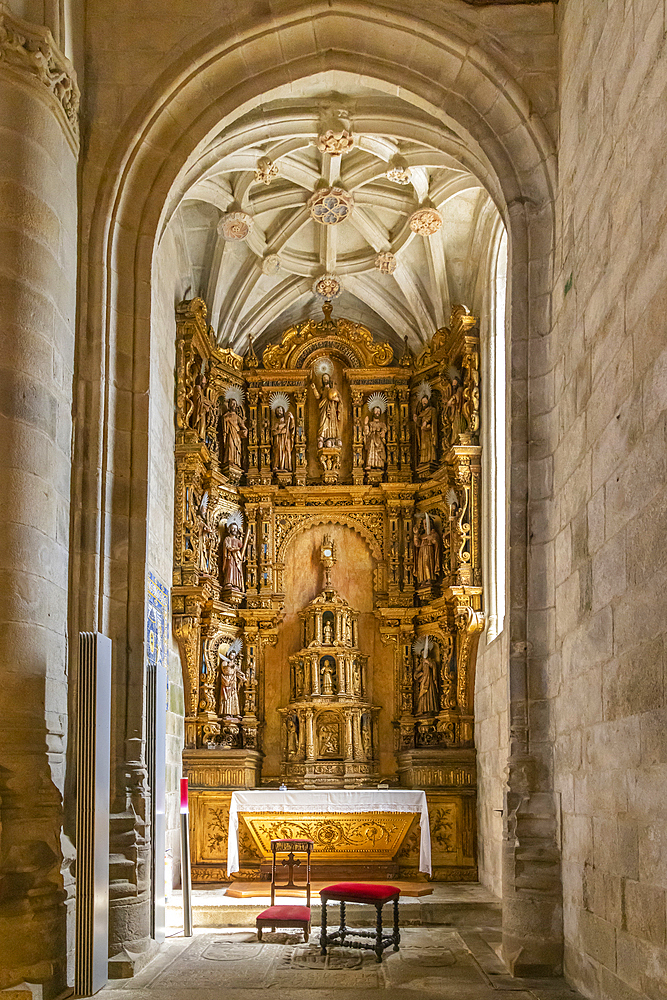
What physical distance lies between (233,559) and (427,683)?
9.81ft

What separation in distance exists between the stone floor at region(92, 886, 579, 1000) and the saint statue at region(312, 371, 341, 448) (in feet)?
21.7

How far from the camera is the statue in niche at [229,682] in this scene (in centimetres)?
1344

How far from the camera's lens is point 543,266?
8.23 m

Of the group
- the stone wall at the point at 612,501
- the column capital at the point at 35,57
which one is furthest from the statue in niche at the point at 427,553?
the column capital at the point at 35,57

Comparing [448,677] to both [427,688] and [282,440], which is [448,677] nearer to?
[427,688]

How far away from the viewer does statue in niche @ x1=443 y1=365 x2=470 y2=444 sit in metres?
13.4

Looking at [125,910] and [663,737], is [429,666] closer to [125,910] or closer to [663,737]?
[125,910]

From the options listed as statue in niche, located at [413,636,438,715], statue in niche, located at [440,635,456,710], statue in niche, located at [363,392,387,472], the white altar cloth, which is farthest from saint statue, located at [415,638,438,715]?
statue in niche, located at [363,392,387,472]

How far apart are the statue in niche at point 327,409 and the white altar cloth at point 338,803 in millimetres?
5050

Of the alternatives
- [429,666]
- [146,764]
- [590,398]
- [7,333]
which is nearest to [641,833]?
[590,398]

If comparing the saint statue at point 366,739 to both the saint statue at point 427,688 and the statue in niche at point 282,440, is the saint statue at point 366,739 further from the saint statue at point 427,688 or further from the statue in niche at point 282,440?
the statue in niche at point 282,440

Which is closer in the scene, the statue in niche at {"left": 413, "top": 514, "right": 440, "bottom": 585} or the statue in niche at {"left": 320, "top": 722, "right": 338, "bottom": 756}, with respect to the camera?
the statue in niche at {"left": 320, "top": 722, "right": 338, "bottom": 756}

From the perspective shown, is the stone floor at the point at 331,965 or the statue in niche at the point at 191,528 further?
the statue in niche at the point at 191,528

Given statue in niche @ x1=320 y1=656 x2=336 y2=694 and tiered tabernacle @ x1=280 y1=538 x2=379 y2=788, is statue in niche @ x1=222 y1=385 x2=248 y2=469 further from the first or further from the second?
statue in niche @ x1=320 y1=656 x2=336 y2=694
